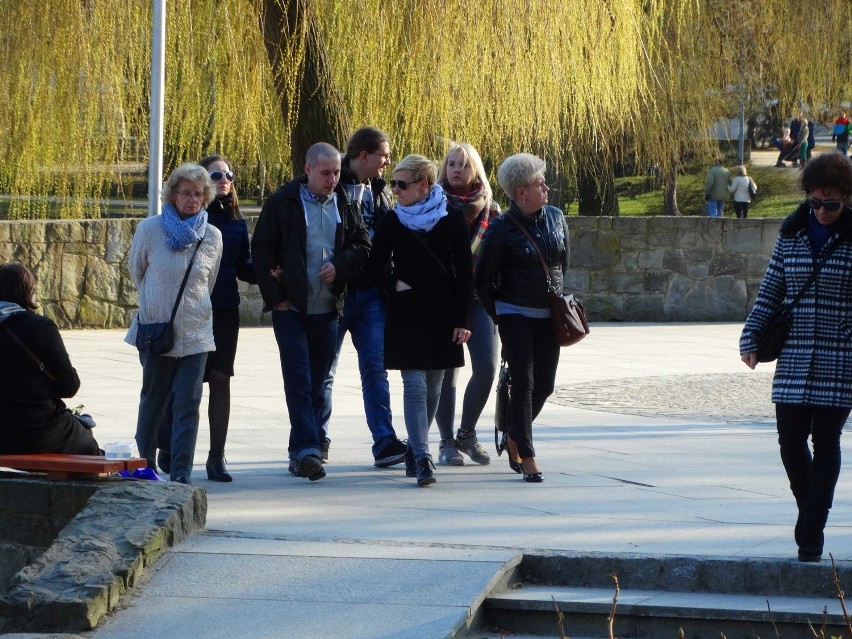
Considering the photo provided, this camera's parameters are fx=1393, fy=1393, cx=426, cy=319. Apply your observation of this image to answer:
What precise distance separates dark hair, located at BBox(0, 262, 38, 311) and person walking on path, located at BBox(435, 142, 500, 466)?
2.47 metres

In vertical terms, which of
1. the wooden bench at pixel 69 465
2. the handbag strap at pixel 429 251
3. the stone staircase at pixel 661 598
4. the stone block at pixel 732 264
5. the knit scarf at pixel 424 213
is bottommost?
the stone staircase at pixel 661 598

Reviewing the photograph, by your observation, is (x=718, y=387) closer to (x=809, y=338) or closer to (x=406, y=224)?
(x=406, y=224)

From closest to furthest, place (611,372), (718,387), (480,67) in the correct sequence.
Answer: (480,67) → (718,387) → (611,372)

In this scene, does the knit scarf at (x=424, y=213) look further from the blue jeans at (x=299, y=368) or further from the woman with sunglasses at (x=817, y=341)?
the woman with sunglasses at (x=817, y=341)

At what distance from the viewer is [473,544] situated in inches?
226

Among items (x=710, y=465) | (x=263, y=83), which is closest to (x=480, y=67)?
(x=263, y=83)

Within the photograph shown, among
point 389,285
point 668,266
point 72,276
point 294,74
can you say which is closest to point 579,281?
point 668,266

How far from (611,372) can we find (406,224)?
566 centimetres

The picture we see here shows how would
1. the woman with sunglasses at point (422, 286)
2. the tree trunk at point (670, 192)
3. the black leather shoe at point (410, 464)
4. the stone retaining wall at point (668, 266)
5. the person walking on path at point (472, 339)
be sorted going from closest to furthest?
the woman with sunglasses at point (422, 286), the black leather shoe at point (410, 464), the person walking on path at point (472, 339), the stone retaining wall at point (668, 266), the tree trunk at point (670, 192)

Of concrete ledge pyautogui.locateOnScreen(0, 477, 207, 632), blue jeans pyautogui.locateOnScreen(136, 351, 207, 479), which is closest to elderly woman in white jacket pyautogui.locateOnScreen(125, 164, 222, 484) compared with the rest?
blue jeans pyautogui.locateOnScreen(136, 351, 207, 479)

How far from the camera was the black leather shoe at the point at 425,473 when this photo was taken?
23.2ft

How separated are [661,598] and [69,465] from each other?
254 centimetres

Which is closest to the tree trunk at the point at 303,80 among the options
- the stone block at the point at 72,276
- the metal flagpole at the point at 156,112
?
the metal flagpole at the point at 156,112

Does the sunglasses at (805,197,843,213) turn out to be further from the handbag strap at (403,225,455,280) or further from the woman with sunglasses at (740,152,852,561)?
the handbag strap at (403,225,455,280)
